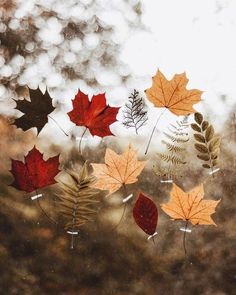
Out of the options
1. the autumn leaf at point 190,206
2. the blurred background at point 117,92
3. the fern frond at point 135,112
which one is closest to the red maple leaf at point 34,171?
the blurred background at point 117,92

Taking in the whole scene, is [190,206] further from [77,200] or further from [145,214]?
[77,200]

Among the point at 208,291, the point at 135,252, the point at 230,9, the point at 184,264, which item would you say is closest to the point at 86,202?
the point at 135,252

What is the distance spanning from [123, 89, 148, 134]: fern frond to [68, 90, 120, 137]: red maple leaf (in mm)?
33

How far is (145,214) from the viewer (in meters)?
1.63

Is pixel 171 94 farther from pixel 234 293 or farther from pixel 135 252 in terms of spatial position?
pixel 234 293

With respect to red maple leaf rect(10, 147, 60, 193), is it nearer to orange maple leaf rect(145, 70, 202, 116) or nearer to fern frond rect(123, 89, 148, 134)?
fern frond rect(123, 89, 148, 134)

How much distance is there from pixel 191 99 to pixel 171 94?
0.21 ft

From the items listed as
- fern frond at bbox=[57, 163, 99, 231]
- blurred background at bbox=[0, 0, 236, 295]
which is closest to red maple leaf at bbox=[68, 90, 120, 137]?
blurred background at bbox=[0, 0, 236, 295]

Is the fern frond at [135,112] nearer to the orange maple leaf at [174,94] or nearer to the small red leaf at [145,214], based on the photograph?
the orange maple leaf at [174,94]

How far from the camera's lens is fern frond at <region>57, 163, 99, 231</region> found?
1635 mm

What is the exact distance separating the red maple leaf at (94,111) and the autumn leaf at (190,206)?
0.93 feet

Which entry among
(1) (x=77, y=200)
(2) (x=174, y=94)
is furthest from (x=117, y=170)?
(2) (x=174, y=94)

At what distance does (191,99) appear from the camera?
5.26 ft

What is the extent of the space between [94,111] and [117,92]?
9cm
